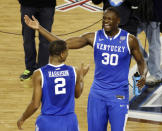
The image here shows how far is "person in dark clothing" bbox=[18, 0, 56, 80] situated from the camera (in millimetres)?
7012

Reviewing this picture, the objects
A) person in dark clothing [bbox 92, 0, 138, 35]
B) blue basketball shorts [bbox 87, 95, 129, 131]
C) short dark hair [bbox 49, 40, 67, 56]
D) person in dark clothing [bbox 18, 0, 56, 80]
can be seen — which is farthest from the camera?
person in dark clothing [bbox 18, 0, 56, 80]

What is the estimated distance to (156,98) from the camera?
22.6 feet

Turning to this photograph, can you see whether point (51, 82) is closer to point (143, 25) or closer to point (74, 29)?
point (143, 25)

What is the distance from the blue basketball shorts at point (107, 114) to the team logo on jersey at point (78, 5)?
7.15 metres

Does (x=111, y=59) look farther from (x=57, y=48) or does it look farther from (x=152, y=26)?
(x=152, y=26)

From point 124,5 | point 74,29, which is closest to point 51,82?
point 124,5

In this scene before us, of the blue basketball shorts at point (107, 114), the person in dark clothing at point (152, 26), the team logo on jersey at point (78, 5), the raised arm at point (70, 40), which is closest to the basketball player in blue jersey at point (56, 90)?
the blue basketball shorts at point (107, 114)

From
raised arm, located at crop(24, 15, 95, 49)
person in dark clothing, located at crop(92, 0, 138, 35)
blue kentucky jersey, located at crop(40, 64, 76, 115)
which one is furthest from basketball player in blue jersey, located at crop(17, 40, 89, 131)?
person in dark clothing, located at crop(92, 0, 138, 35)

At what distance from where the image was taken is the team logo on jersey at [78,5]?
1178 centimetres

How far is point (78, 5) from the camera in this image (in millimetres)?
12234

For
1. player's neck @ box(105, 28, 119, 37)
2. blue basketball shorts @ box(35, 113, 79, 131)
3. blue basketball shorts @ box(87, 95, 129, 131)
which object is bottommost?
blue basketball shorts @ box(87, 95, 129, 131)

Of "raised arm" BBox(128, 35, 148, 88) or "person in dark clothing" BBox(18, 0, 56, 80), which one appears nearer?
"raised arm" BBox(128, 35, 148, 88)

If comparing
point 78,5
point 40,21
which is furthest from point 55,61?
point 78,5

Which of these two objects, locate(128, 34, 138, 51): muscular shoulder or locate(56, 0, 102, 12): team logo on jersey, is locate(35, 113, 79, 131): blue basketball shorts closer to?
locate(128, 34, 138, 51): muscular shoulder
